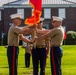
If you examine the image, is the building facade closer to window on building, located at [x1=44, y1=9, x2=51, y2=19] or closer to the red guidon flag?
window on building, located at [x1=44, y1=9, x2=51, y2=19]

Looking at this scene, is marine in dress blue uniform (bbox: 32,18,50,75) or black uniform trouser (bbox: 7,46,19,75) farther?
marine in dress blue uniform (bbox: 32,18,50,75)

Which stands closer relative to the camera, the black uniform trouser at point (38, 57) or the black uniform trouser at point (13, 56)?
the black uniform trouser at point (13, 56)

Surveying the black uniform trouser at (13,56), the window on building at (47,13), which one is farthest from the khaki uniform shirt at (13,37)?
the window on building at (47,13)

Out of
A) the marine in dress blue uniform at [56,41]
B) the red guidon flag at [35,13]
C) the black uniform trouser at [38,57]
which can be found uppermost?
the red guidon flag at [35,13]

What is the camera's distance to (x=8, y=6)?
69688 mm

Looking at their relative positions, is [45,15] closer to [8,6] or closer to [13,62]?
[8,6]

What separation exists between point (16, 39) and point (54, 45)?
121 cm

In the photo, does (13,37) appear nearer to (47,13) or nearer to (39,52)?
(39,52)

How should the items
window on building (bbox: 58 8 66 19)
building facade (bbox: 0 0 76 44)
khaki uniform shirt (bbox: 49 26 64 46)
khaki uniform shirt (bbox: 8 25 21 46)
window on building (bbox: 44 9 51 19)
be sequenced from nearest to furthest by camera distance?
khaki uniform shirt (bbox: 49 26 64 46) → khaki uniform shirt (bbox: 8 25 21 46) → building facade (bbox: 0 0 76 44) → window on building (bbox: 58 8 66 19) → window on building (bbox: 44 9 51 19)

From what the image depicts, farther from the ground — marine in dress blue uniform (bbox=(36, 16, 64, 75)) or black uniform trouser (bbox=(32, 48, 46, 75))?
marine in dress blue uniform (bbox=(36, 16, 64, 75))

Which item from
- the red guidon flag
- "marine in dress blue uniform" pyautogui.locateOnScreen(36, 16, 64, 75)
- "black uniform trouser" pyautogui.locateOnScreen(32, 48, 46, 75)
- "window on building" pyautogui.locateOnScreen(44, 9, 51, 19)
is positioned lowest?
"window on building" pyautogui.locateOnScreen(44, 9, 51, 19)

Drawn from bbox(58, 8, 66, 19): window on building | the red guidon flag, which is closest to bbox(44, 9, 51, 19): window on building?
bbox(58, 8, 66, 19): window on building

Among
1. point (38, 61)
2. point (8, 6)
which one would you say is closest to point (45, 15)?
point (8, 6)

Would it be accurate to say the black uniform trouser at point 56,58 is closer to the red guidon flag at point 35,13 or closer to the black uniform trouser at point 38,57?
the black uniform trouser at point 38,57
